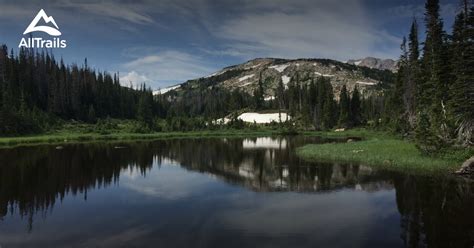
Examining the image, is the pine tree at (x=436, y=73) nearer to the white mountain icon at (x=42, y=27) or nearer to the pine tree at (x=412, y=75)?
the pine tree at (x=412, y=75)

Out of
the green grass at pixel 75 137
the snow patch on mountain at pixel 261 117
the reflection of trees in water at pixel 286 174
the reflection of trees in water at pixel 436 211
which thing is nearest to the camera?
the reflection of trees in water at pixel 436 211

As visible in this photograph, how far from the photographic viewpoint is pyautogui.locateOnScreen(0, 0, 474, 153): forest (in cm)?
3838

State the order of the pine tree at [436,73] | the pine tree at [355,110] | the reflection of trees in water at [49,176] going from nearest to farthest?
the reflection of trees in water at [49,176], the pine tree at [436,73], the pine tree at [355,110]

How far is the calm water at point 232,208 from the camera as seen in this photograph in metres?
16.8

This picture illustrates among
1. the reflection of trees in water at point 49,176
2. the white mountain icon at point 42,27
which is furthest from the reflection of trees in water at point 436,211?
the white mountain icon at point 42,27

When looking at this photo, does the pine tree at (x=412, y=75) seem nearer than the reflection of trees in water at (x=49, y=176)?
No

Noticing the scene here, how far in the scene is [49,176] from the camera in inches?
1332

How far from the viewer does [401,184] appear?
29.2 metres

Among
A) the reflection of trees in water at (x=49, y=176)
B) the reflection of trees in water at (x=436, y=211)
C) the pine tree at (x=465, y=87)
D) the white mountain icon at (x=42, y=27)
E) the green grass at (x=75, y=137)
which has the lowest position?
the reflection of trees in water at (x=436, y=211)

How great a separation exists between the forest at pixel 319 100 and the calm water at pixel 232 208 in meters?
Result: 12.9

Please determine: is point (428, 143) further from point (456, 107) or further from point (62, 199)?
point (62, 199)

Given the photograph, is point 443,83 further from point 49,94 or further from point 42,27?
point 49,94

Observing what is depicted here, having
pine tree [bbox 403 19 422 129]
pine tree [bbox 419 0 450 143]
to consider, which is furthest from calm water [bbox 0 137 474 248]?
pine tree [bbox 403 19 422 129]

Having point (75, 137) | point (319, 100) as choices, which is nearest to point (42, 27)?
point (75, 137)
